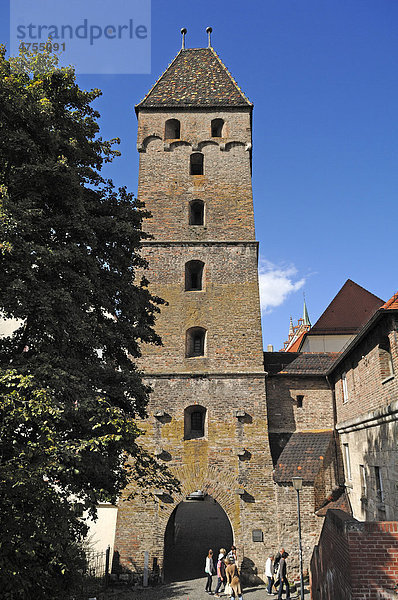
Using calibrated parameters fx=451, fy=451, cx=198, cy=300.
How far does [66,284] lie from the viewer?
26.5ft

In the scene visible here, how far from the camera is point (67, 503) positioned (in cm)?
696

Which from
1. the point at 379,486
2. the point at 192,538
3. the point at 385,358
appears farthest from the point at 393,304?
the point at 192,538

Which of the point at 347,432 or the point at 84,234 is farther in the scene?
the point at 347,432

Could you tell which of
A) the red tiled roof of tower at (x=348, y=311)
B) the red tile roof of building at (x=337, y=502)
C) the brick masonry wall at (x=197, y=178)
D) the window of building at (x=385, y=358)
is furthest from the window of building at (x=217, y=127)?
the red tile roof of building at (x=337, y=502)

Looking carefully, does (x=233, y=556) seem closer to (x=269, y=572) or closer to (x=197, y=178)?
(x=269, y=572)

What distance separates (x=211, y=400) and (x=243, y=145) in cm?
1148

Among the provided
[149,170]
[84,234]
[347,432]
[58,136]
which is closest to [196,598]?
[347,432]

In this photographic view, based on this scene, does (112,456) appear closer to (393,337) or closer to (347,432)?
(393,337)

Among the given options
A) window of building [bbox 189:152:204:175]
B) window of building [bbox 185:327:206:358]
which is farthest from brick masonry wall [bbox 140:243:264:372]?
window of building [bbox 189:152:204:175]

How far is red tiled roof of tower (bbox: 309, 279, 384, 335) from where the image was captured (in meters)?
26.0

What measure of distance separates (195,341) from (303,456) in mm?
5592

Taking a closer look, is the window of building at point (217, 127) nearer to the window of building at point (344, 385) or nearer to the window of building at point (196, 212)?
the window of building at point (196, 212)

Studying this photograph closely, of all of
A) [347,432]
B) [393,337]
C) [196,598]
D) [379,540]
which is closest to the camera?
Result: [379,540]

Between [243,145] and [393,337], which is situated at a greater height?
[243,145]
